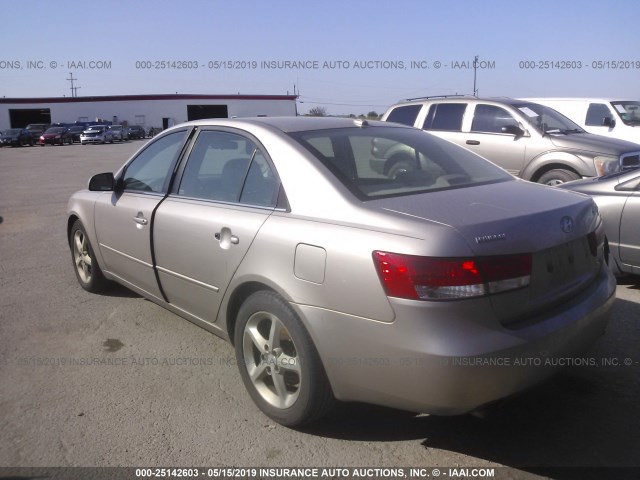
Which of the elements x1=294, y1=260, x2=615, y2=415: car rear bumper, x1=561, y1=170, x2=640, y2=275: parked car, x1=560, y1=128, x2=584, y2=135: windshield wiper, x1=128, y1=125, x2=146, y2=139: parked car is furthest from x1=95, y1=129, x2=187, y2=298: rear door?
x1=128, y1=125, x2=146, y2=139: parked car

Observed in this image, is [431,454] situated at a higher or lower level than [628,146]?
lower

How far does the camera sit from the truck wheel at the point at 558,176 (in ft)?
27.0

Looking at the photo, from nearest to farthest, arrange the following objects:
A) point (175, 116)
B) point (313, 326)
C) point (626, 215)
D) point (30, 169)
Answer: point (313, 326) → point (626, 215) → point (30, 169) → point (175, 116)

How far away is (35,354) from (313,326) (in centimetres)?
252

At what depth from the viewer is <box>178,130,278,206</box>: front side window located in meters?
3.49

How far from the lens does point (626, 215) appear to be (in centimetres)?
519

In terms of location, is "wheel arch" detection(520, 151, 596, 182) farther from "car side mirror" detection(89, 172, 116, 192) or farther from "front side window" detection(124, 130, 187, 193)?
"car side mirror" detection(89, 172, 116, 192)

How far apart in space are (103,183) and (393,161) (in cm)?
244

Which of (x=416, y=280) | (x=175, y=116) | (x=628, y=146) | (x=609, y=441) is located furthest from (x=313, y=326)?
(x=175, y=116)

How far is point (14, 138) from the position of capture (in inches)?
1714

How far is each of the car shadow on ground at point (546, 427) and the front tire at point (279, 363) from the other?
215 millimetres

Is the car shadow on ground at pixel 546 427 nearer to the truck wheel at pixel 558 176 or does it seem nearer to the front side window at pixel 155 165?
the front side window at pixel 155 165

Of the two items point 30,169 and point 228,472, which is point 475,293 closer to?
point 228,472

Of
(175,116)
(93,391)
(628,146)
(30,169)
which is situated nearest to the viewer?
(93,391)
